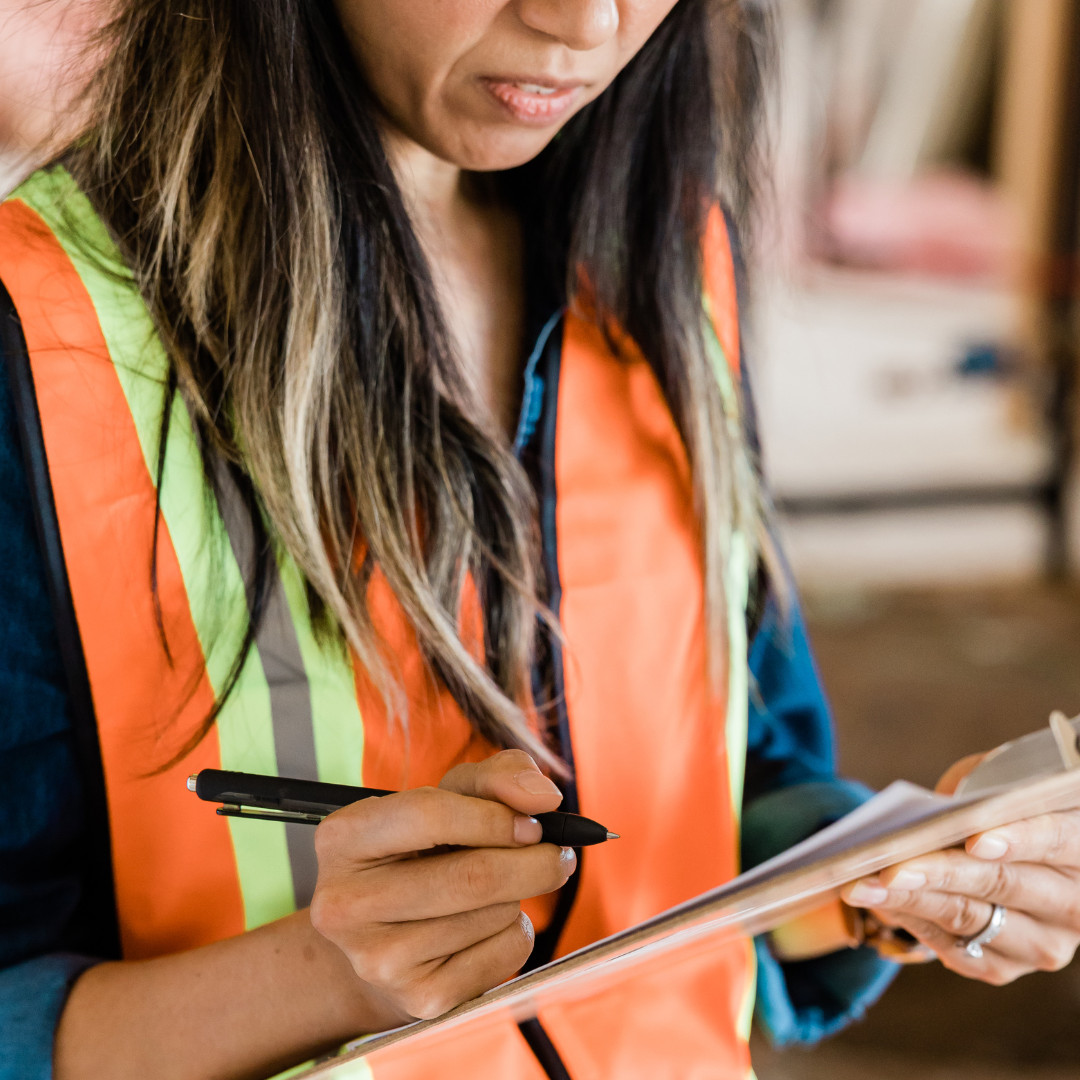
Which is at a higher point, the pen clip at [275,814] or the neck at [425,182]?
the neck at [425,182]

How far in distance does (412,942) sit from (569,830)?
0.28 ft

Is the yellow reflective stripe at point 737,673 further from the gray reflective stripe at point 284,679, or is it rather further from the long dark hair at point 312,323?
the gray reflective stripe at point 284,679

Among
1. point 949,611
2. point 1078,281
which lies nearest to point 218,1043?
point 949,611

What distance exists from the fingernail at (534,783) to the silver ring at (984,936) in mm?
349

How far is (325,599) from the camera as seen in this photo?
0.68 meters

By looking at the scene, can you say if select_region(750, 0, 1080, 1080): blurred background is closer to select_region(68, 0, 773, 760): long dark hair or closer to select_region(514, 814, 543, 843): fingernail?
select_region(68, 0, 773, 760): long dark hair

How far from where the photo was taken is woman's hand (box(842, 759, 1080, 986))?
62 centimetres

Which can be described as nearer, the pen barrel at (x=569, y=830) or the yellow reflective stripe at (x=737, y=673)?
the pen barrel at (x=569, y=830)

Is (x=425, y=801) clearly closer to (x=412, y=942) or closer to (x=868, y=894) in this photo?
(x=412, y=942)

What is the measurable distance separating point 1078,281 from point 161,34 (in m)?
4.27

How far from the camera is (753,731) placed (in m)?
0.92

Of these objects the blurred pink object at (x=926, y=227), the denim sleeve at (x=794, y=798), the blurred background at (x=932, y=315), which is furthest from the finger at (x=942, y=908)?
the blurred pink object at (x=926, y=227)

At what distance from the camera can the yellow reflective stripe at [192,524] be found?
65cm

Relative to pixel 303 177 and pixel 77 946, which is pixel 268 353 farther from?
pixel 77 946
